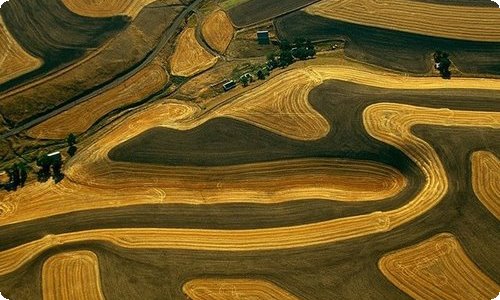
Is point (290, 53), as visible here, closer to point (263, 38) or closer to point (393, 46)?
point (263, 38)

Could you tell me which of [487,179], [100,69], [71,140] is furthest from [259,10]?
[487,179]

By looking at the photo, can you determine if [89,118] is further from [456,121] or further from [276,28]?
[456,121]

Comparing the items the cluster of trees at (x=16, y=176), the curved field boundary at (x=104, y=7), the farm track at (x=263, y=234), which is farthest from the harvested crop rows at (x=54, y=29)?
the farm track at (x=263, y=234)

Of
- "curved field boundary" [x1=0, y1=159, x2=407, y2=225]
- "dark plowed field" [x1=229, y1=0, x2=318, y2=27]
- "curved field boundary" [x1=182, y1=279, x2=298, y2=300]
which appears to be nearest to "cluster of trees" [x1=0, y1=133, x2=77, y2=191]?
"curved field boundary" [x1=0, y1=159, x2=407, y2=225]

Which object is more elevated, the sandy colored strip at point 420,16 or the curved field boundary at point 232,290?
the sandy colored strip at point 420,16

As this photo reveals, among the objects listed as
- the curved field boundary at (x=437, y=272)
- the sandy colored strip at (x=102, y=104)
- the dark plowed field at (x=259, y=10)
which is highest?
the dark plowed field at (x=259, y=10)

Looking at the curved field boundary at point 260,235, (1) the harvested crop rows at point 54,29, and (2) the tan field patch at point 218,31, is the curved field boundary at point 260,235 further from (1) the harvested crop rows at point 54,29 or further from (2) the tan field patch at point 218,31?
(2) the tan field patch at point 218,31

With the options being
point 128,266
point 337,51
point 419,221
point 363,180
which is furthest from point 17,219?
point 337,51
